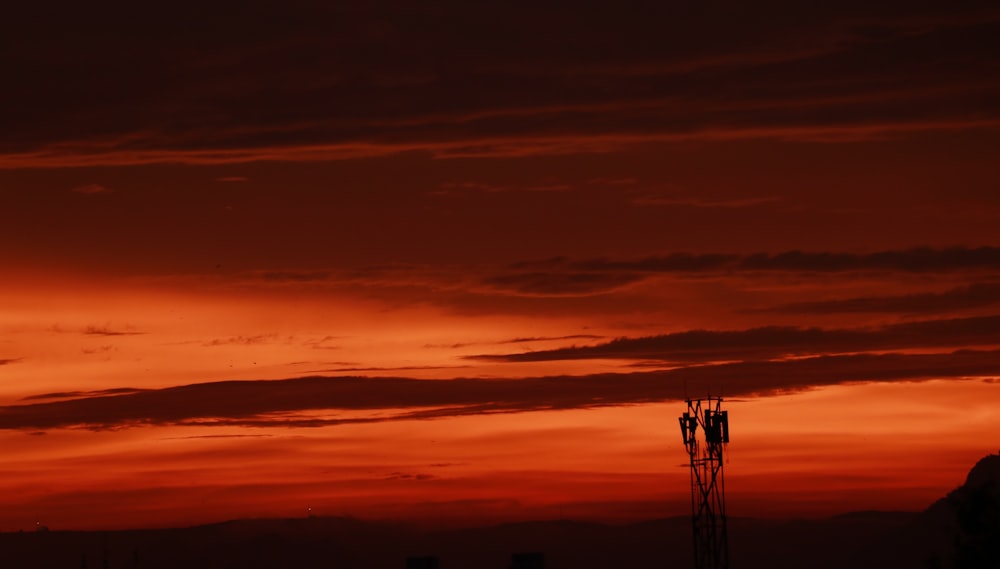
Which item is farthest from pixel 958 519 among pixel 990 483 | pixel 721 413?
pixel 721 413

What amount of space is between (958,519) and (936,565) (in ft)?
5.69

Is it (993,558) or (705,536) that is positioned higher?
(705,536)

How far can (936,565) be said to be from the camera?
5934cm

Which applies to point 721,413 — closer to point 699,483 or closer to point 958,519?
point 699,483

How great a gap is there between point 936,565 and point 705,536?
33.3 metres

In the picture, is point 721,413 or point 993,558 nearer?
point 993,558

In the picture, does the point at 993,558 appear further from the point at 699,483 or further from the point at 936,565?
the point at 699,483

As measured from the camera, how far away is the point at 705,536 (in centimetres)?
9225

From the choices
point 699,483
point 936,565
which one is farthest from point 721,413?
point 936,565

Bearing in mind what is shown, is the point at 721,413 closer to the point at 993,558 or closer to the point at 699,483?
the point at 699,483

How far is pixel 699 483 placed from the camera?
90.4m

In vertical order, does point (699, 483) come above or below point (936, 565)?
above

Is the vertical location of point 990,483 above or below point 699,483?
below

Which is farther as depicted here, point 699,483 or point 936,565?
point 699,483
